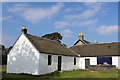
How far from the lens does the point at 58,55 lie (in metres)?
25.5

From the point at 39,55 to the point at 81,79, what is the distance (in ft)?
22.6

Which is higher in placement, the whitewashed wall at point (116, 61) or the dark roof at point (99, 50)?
the dark roof at point (99, 50)

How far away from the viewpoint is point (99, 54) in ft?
102

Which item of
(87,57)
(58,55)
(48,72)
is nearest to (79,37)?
(87,57)

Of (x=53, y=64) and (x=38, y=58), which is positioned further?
(x=53, y=64)

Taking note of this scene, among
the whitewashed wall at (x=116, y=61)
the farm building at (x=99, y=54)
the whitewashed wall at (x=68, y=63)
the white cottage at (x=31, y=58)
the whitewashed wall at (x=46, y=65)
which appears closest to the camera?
the white cottage at (x=31, y=58)

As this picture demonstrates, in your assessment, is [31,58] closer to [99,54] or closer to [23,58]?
[23,58]

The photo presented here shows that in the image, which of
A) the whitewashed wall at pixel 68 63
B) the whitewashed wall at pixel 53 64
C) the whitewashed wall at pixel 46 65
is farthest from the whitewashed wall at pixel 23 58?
the whitewashed wall at pixel 68 63

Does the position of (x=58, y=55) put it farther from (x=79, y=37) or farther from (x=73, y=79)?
(x=79, y=37)

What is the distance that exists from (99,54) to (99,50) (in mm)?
1576

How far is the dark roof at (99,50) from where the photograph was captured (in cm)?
3081

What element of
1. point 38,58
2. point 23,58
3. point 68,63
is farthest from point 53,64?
point 68,63

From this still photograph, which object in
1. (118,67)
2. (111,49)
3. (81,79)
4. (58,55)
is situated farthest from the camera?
(111,49)

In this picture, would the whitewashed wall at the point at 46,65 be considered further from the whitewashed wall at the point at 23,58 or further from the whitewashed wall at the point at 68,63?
the whitewashed wall at the point at 68,63
